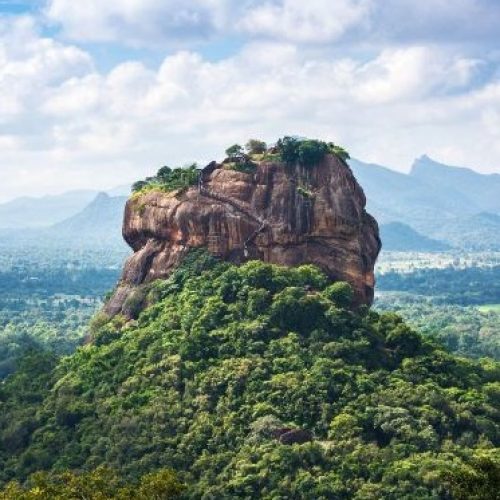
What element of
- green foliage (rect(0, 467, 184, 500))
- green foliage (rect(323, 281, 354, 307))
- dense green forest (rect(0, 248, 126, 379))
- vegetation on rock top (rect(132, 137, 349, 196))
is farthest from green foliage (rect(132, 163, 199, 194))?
green foliage (rect(0, 467, 184, 500))

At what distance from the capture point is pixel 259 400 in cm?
4500

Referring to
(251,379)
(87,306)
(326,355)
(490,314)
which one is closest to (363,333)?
(326,355)

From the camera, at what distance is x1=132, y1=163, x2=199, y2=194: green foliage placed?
5625 cm

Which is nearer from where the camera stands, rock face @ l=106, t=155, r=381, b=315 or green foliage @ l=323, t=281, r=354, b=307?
green foliage @ l=323, t=281, r=354, b=307

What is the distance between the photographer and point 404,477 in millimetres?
39531

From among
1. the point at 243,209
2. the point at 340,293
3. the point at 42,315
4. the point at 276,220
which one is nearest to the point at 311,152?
the point at 276,220

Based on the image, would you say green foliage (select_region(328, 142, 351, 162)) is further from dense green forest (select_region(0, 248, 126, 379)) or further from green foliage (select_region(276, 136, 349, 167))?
dense green forest (select_region(0, 248, 126, 379))

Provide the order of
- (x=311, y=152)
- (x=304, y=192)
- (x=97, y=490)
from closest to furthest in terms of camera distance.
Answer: (x=97, y=490) < (x=304, y=192) < (x=311, y=152)

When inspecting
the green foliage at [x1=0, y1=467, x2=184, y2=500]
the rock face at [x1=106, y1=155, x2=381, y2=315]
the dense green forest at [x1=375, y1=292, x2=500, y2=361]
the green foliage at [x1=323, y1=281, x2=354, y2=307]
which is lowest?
the dense green forest at [x1=375, y1=292, x2=500, y2=361]

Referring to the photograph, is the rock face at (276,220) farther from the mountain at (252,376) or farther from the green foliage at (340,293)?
the green foliage at (340,293)

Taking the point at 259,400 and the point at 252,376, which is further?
the point at 252,376

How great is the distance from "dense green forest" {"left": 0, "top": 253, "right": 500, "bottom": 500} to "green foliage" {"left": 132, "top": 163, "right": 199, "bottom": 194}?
433 centimetres

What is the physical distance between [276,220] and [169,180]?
26.6ft

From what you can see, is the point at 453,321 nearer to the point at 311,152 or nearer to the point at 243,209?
the point at 311,152
